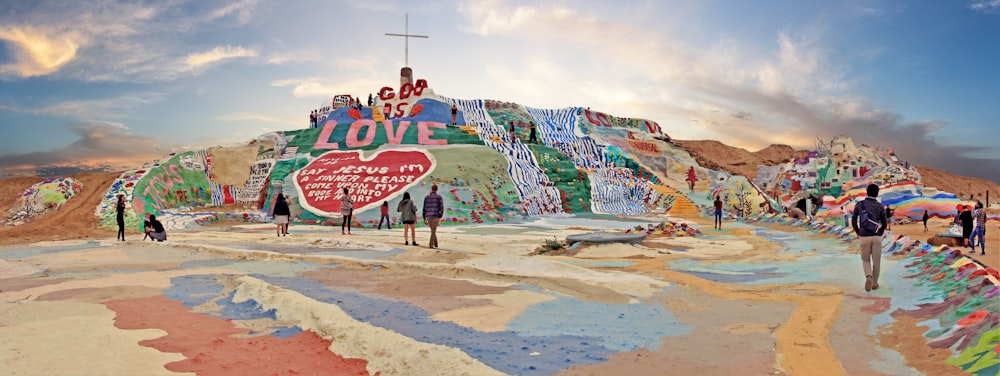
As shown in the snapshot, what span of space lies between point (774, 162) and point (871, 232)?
69.9m

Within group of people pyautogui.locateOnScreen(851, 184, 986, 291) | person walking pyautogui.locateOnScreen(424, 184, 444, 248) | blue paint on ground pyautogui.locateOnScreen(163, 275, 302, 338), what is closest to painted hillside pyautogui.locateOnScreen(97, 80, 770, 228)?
person walking pyautogui.locateOnScreen(424, 184, 444, 248)

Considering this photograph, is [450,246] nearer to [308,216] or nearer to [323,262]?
[323,262]

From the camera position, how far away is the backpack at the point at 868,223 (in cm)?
819

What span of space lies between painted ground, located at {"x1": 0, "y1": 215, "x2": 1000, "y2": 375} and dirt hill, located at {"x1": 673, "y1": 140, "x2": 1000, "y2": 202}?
5762 cm

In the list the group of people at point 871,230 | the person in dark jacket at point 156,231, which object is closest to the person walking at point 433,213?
the person in dark jacket at point 156,231

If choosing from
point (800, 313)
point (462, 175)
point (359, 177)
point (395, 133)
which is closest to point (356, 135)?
point (395, 133)

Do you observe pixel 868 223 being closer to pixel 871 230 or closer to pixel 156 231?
pixel 871 230

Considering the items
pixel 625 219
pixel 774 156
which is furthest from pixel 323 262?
pixel 774 156

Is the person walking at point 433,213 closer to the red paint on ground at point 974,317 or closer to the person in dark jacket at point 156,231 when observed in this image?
the person in dark jacket at point 156,231

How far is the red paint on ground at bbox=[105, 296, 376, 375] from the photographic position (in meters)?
4.61

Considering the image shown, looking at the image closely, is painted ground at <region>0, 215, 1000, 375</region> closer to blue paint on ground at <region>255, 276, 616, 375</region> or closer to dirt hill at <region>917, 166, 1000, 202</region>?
blue paint on ground at <region>255, 276, 616, 375</region>

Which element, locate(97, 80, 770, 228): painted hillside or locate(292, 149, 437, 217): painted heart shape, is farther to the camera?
locate(97, 80, 770, 228): painted hillside

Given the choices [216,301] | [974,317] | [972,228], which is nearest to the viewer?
[974,317]

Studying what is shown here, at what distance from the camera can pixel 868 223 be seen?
824cm
